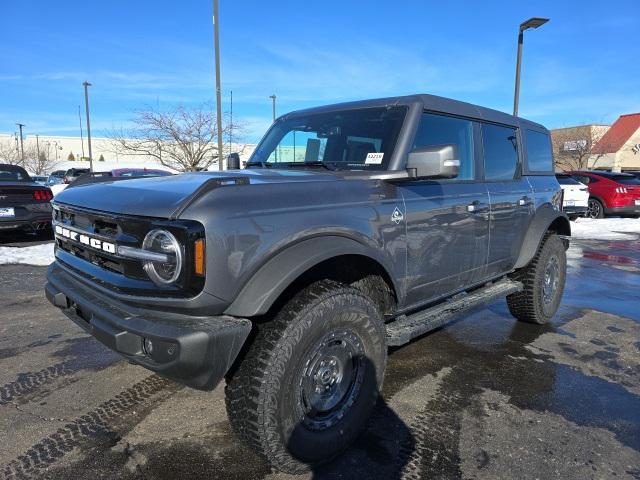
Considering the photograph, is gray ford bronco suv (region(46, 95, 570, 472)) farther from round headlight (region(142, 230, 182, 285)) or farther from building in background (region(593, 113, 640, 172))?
building in background (region(593, 113, 640, 172))

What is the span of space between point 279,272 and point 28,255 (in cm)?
746

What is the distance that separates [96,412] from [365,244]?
2.01 metres

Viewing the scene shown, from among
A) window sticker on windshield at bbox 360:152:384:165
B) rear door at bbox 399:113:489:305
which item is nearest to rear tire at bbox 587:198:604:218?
rear door at bbox 399:113:489:305

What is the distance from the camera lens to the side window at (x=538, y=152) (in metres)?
4.70

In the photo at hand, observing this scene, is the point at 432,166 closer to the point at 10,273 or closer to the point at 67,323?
the point at 67,323

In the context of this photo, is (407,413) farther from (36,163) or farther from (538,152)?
(36,163)

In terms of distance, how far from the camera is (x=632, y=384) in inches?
137

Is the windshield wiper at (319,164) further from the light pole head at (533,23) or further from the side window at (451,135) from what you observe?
the light pole head at (533,23)

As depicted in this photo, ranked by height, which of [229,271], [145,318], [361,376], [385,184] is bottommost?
[361,376]

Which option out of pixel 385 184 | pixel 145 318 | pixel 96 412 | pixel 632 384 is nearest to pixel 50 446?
pixel 96 412

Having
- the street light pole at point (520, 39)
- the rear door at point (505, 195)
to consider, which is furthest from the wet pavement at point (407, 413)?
the street light pole at point (520, 39)

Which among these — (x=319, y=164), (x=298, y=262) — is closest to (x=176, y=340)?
(x=298, y=262)

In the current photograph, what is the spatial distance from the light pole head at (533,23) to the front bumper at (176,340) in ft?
42.4

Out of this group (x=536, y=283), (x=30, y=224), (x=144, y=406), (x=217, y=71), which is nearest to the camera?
(x=144, y=406)
